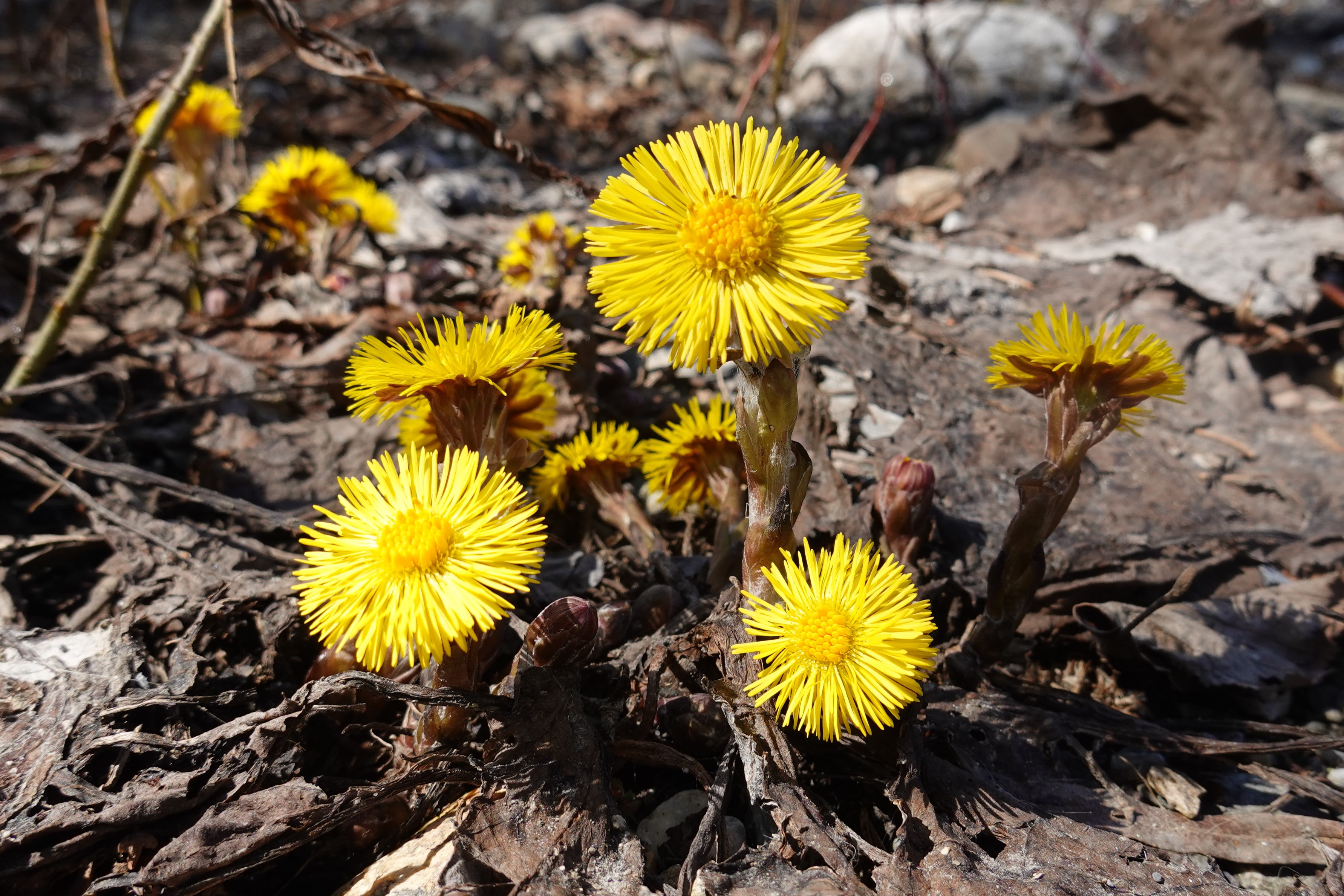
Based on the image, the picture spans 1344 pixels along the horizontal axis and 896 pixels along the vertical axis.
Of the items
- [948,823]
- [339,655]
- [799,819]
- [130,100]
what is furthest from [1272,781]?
[130,100]

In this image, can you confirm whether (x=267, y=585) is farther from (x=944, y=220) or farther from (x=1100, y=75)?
(x=1100, y=75)

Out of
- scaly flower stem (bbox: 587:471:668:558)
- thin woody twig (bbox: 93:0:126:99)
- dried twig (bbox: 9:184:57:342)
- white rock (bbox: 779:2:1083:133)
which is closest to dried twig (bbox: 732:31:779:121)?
white rock (bbox: 779:2:1083:133)

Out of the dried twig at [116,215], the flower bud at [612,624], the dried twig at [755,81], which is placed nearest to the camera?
the flower bud at [612,624]

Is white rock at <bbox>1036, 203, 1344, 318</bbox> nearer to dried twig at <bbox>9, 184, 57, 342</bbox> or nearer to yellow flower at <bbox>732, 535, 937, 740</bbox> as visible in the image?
yellow flower at <bbox>732, 535, 937, 740</bbox>

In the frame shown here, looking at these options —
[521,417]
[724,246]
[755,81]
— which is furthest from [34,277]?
[755,81]

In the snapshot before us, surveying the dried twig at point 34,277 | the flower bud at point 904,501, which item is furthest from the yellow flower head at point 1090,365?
the dried twig at point 34,277

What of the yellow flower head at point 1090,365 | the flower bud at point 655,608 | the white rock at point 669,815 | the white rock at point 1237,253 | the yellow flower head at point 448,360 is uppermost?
the white rock at point 1237,253

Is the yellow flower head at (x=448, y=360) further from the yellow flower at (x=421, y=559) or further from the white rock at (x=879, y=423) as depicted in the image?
the white rock at (x=879, y=423)

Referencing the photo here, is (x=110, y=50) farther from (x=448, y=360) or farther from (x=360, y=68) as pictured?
(x=448, y=360)
